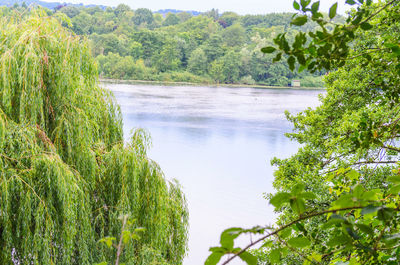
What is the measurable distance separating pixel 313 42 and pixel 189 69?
57.8 meters

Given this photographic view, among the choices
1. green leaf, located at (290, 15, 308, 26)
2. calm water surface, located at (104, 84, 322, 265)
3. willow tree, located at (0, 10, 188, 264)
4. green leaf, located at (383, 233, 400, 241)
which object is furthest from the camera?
calm water surface, located at (104, 84, 322, 265)

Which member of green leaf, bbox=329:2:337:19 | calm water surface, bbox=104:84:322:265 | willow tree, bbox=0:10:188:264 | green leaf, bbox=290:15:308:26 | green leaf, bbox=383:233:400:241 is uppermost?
green leaf, bbox=329:2:337:19

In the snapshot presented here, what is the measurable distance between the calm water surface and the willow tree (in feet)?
7.15

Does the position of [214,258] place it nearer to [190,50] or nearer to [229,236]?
[229,236]

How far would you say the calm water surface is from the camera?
14.8m

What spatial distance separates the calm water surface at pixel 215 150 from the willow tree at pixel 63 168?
218 centimetres

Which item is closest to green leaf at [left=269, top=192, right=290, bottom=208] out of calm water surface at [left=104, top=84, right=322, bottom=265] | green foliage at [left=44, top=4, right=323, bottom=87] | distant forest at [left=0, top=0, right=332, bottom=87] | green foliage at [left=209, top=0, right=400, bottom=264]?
green foliage at [left=209, top=0, right=400, bottom=264]

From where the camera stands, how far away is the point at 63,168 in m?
4.55

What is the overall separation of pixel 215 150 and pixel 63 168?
705 inches

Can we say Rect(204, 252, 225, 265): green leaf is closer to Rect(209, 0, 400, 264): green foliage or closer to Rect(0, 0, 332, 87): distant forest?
Rect(209, 0, 400, 264): green foliage

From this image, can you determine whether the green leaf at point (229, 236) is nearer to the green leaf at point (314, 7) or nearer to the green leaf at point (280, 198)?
the green leaf at point (280, 198)

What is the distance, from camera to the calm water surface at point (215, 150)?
14844mm

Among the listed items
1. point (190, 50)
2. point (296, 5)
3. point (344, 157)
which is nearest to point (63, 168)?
point (296, 5)

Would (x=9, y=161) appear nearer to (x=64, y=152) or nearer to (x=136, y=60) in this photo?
(x=64, y=152)
